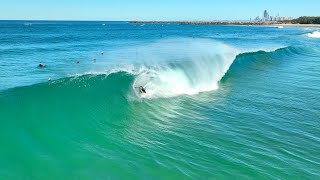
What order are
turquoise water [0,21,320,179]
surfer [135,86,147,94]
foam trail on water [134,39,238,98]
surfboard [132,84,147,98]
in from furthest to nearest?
foam trail on water [134,39,238,98]
surfer [135,86,147,94]
surfboard [132,84,147,98]
turquoise water [0,21,320,179]

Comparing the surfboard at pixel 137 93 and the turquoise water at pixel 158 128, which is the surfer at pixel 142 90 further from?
the turquoise water at pixel 158 128

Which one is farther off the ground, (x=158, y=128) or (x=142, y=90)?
(x=142, y=90)

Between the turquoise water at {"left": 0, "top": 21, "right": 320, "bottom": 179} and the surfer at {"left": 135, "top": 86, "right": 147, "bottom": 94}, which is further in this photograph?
the surfer at {"left": 135, "top": 86, "right": 147, "bottom": 94}

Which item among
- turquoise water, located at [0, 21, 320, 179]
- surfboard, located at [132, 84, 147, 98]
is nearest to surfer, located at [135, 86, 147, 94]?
surfboard, located at [132, 84, 147, 98]

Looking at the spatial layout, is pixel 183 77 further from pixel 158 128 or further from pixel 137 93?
pixel 158 128

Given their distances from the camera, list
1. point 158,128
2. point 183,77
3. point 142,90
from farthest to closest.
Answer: point 183,77
point 142,90
point 158,128

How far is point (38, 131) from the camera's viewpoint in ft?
44.2

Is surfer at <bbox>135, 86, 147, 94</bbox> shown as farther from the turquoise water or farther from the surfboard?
the turquoise water

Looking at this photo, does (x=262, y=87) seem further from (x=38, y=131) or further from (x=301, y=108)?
(x=38, y=131)

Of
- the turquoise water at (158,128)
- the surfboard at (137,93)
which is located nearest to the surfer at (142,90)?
the surfboard at (137,93)

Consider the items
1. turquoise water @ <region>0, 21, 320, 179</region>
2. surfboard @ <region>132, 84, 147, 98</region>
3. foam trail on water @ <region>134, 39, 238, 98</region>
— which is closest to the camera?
turquoise water @ <region>0, 21, 320, 179</region>

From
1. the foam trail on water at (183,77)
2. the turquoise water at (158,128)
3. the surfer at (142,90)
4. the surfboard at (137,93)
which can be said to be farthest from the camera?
the foam trail on water at (183,77)

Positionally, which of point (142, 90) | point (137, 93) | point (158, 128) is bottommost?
point (158, 128)

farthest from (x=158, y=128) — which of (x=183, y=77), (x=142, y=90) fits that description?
(x=183, y=77)
